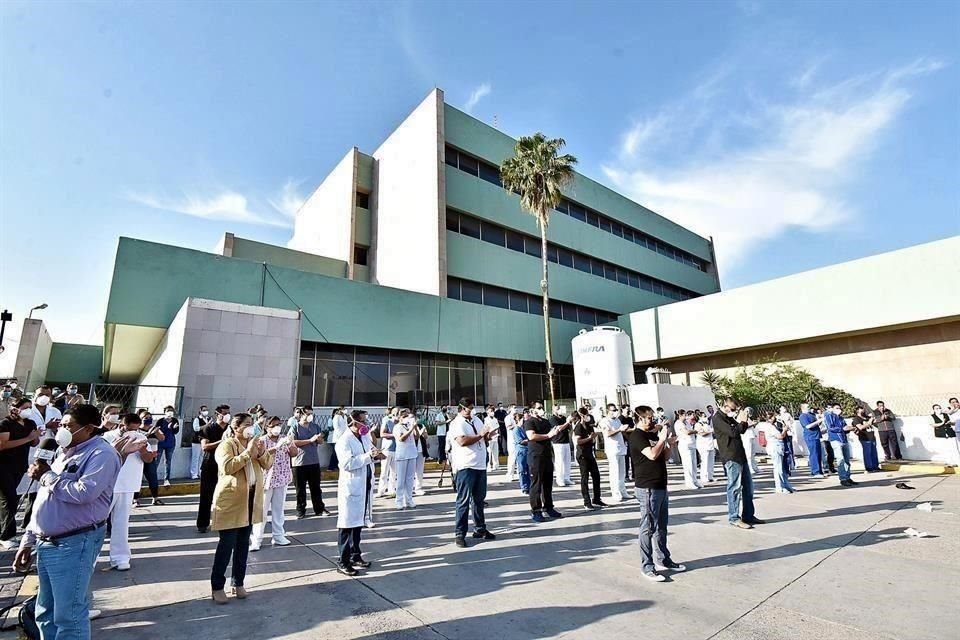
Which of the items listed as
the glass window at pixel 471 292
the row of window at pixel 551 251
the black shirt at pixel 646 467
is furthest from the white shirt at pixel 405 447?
the row of window at pixel 551 251

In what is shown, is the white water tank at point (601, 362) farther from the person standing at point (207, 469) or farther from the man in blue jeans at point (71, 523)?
the man in blue jeans at point (71, 523)

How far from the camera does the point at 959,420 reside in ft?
43.3

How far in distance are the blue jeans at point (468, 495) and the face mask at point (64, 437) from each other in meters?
4.52

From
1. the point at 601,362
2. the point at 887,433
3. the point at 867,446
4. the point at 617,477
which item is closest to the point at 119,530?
the point at 617,477

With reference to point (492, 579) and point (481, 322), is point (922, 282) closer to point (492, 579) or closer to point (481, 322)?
point (481, 322)

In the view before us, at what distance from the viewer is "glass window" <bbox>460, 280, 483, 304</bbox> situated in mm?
26673

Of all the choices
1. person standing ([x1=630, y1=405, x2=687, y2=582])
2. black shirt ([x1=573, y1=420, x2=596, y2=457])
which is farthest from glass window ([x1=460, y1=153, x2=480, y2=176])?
person standing ([x1=630, y1=405, x2=687, y2=582])

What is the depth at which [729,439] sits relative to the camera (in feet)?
24.4

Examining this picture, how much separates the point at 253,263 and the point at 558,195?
16054mm

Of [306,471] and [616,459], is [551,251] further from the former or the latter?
[306,471]

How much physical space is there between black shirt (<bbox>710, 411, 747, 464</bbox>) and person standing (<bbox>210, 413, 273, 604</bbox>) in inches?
268

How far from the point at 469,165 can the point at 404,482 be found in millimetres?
23286

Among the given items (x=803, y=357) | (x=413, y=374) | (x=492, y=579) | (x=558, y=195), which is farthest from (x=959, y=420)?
(x=413, y=374)

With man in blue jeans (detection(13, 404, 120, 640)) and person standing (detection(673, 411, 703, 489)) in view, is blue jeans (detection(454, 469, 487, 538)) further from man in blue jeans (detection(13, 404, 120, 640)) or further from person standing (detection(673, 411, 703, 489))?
person standing (detection(673, 411, 703, 489))
